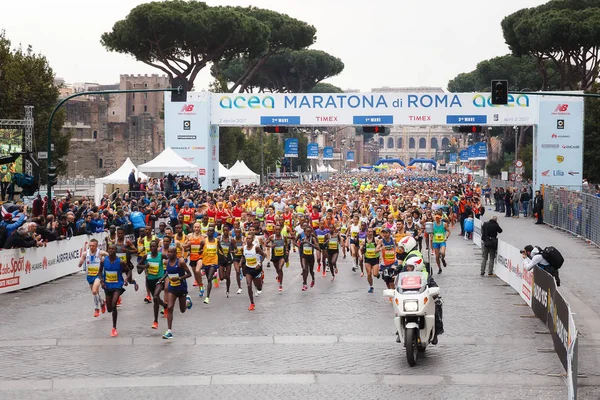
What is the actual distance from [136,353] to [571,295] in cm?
1040

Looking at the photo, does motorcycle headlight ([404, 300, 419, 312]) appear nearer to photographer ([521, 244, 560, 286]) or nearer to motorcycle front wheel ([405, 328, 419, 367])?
motorcycle front wheel ([405, 328, 419, 367])

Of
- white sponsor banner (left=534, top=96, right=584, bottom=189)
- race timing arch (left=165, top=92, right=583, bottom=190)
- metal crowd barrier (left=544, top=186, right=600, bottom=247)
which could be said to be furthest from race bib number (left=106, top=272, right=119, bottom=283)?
white sponsor banner (left=534, top=96, right=584, bottom=189)

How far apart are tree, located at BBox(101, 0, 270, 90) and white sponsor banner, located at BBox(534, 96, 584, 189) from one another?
22388 millimetres

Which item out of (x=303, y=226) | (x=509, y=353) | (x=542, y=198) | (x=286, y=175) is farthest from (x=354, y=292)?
(x=286, y=175)

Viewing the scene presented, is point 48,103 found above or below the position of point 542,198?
above

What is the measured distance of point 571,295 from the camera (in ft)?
64.7

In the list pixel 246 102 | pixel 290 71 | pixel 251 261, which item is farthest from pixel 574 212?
pixel 290 71

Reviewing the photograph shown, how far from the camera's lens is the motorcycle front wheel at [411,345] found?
12.0 m

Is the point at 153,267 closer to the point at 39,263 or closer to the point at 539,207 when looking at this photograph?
the point at 39,263

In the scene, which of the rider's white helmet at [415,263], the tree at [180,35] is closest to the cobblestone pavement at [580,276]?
the rider's white helmet at [415,263]

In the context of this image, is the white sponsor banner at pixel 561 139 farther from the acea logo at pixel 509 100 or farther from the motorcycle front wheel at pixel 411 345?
the motorcycle front wheel at pixel 411 345

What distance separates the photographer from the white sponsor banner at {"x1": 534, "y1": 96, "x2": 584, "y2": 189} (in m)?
43.0

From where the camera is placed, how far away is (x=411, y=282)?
12516 mm

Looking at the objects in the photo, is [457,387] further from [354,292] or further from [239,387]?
[354,292]
